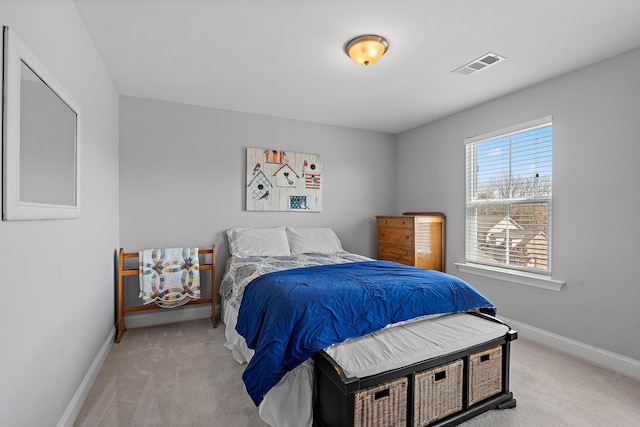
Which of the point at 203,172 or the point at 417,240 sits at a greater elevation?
the point at 203,172

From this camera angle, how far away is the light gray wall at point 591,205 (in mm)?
2305

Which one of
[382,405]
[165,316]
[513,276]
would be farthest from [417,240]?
[165,316]

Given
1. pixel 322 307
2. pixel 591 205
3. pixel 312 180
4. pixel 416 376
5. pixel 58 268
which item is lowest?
pixel 416 376

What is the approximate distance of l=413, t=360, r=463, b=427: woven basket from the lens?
1.61m

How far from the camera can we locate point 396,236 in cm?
396

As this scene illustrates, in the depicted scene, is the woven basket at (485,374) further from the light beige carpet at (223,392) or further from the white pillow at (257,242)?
the white pillow at (257,242)

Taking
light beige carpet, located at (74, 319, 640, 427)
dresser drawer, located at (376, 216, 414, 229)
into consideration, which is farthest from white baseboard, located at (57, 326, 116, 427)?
dresser drawer, located at (376, 216, 414, 229)

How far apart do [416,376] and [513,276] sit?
6.80ft

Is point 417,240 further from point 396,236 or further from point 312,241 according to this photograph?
point 312,241

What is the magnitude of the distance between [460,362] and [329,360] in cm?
79

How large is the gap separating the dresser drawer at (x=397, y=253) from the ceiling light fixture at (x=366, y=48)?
7.47ft

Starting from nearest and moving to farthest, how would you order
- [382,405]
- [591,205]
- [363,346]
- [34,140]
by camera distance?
[34,140] → [382,405] → [363,346] → [591,205]

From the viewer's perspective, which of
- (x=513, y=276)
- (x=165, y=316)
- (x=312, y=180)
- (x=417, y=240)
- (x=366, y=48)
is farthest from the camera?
(x=312, y=180)

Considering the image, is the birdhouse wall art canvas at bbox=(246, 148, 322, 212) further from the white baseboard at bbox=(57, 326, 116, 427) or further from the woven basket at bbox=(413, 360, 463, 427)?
the woven basket at bbox=(413, 360, 463, 427)
